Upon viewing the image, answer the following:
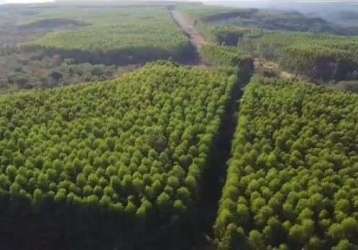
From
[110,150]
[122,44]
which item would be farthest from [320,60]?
[110,150]

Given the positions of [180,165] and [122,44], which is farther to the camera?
[122,44]

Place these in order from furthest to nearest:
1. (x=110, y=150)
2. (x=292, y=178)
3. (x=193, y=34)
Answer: (x=193, y=34)
(x=110, y=150)
(x=292, y=178)

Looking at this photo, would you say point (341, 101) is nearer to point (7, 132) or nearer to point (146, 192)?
point (146, 192)

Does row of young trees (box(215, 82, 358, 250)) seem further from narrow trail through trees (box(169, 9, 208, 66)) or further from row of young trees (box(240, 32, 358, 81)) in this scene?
narrow trail through trees (box(169, 9, 208, 66))

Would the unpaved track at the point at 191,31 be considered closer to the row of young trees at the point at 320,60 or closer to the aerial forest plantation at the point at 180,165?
the row of young trees at the point at 320,60

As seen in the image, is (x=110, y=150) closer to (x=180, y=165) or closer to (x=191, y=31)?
(x=180, y=165)

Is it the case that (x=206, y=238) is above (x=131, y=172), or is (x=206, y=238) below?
below

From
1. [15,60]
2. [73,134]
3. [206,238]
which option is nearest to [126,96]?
[73,134]
